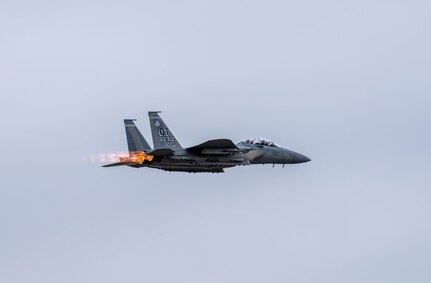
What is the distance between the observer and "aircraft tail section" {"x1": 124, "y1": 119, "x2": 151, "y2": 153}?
118m

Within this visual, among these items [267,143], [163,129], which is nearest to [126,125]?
[163,129]

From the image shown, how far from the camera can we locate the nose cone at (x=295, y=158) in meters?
122

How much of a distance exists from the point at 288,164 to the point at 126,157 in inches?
497

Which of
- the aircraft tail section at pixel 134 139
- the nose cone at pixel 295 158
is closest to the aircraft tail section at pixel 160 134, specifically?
the aircraft tail section at pixel 134 139

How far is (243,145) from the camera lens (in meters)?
119

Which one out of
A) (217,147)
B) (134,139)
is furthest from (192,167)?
(134,139)

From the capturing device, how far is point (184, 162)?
116 m

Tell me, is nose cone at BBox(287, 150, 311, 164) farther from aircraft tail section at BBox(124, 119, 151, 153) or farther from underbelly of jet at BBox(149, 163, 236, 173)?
aircraft tail section at BBox(124, 119, 151, 153)

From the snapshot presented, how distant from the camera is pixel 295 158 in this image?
122500 mm

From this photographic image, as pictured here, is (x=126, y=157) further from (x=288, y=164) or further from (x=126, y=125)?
(x=288, y=164)

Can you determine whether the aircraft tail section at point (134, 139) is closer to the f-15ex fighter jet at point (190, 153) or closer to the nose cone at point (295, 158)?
the f-15ex fighter jet at point (190, 153)

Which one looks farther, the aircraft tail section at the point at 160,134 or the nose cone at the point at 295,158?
the nose cone at the point at 295,158

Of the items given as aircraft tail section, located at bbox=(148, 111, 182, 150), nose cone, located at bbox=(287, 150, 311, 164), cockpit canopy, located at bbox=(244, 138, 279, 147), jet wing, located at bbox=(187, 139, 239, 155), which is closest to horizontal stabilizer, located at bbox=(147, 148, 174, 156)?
jet wing, located at bbox=(187, 139, 239, 155)

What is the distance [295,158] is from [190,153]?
978 cm
